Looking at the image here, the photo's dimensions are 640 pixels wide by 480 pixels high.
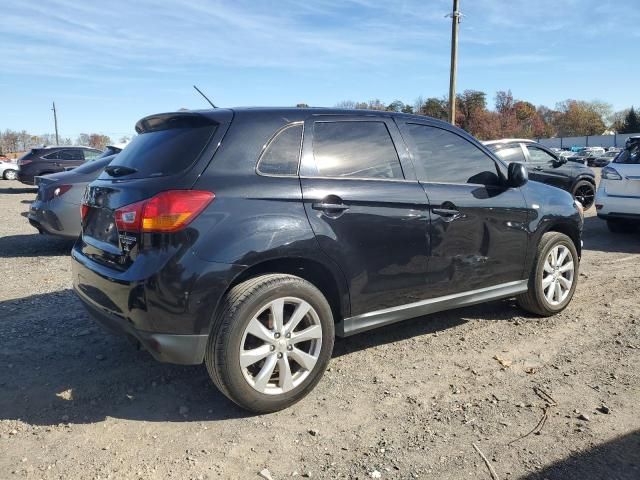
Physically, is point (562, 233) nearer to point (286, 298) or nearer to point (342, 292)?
point (342, 292)

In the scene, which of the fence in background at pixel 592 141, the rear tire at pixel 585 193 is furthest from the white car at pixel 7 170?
the fence in background at pixel 592 141

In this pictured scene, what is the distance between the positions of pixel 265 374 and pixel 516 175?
Answer: 2640 millimetres

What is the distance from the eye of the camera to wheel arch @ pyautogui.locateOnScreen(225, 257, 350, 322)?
3.18 metres

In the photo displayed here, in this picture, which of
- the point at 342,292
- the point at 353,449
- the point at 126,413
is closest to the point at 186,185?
the point at 342,292

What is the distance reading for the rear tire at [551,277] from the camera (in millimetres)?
4676

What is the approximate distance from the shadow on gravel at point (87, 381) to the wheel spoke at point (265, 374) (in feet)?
0.78

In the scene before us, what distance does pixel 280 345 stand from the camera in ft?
10.4

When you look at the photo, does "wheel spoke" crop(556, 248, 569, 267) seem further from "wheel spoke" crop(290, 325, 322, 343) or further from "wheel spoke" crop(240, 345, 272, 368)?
"wheel spoke" crop(240, 345, 272, 368)

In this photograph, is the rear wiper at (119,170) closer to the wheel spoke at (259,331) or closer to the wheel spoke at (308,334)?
the wheel spoke at (259,331)

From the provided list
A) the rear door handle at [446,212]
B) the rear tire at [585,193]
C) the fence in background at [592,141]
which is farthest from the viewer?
the fence in background at [592,141]

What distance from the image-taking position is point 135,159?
11.4 feet

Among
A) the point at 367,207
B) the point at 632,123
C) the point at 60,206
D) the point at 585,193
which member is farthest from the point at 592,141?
the point at 367,207

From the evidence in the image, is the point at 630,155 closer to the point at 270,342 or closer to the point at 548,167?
the point at 548,167

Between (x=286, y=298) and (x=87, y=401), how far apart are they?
4.77ft
